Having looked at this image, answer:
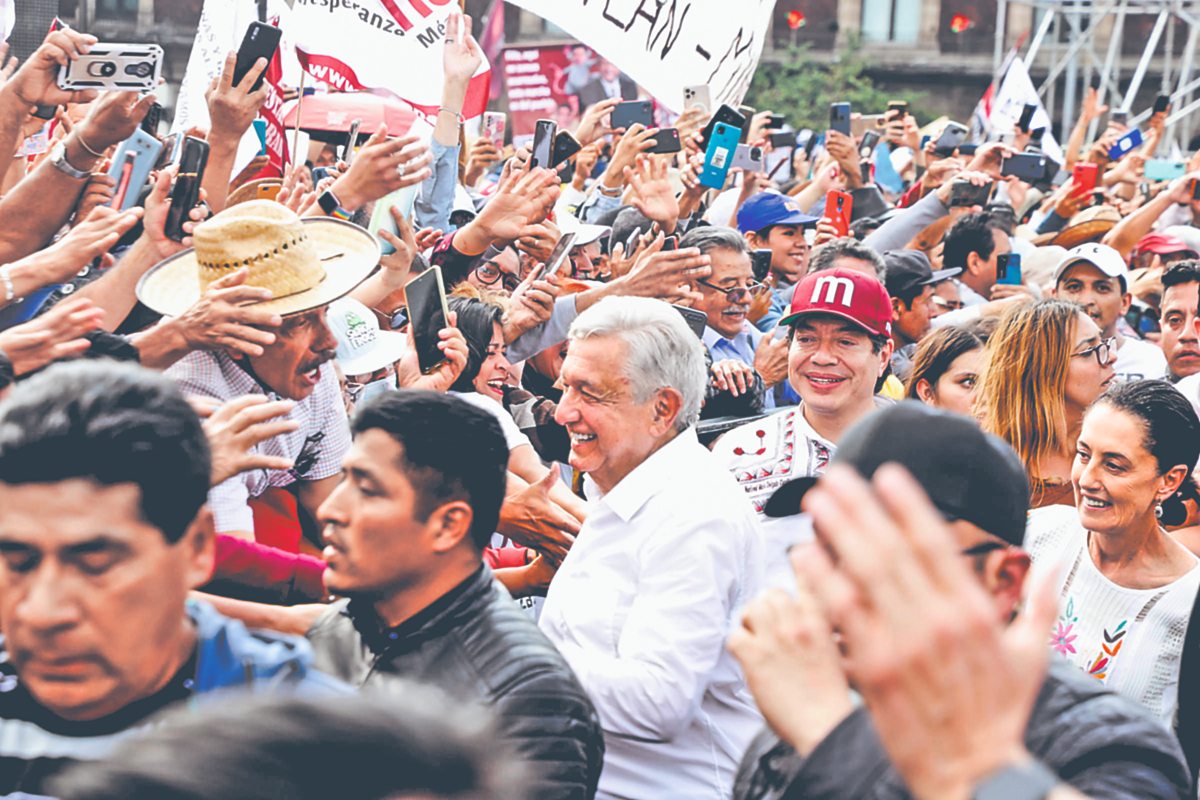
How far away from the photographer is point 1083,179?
435 inches

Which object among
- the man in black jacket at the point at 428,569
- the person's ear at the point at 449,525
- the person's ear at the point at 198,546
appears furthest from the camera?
the person's ear at the point at 449,525

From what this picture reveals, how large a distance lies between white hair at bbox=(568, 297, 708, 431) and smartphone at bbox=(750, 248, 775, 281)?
127 inches

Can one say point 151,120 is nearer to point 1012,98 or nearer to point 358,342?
point 358,342

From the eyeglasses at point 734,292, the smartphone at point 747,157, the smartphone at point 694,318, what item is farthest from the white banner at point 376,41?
the smartphone at point 694,318

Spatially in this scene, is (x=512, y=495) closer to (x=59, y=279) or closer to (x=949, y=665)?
(x=59, y=279)

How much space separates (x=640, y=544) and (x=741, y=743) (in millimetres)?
490

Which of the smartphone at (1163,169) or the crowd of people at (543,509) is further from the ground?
the crowd of people at (543,509)

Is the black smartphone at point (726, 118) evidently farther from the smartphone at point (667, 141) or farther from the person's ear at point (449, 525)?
A: the person's ear at point (449, 525)

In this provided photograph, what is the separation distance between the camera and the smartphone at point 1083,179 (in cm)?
1099

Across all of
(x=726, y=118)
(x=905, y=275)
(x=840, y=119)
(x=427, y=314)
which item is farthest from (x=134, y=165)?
(x=840, y=119)

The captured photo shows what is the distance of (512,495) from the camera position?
3.96 meters

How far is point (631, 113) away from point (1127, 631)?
595 cm

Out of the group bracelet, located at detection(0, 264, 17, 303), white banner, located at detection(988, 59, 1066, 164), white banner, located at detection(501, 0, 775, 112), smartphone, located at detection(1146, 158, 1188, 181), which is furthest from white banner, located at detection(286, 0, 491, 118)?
smartphone, located at detection(1146, 158, 1188, 181)

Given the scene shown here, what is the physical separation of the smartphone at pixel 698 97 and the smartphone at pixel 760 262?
48.8 inches
